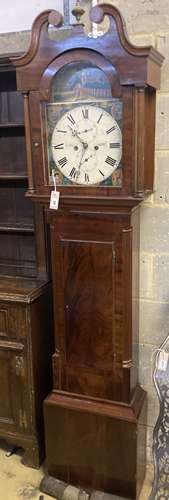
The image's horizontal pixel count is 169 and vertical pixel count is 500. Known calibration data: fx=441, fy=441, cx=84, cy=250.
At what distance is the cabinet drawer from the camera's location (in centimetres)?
183

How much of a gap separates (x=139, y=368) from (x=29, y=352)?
48 centimetres

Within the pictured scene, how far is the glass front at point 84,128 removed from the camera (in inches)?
56.3

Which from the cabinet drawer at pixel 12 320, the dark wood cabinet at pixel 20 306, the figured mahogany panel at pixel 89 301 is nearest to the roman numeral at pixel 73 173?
the figured mahogany panel at pixel 89 301

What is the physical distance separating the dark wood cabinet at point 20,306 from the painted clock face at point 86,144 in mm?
395

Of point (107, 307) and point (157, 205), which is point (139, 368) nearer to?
point (107, 307)

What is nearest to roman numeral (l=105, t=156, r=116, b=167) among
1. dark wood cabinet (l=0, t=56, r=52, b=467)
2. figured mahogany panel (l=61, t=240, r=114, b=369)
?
figured mahogany panel (l=61, t=240, r=114, b=369)

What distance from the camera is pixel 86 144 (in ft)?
4.88

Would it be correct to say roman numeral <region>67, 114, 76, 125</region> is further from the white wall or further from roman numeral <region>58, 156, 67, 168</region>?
the white wall

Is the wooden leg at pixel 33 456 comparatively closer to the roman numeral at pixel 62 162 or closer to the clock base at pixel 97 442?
the clock base at pixel 97 442

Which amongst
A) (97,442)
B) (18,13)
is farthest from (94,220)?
(18,13)

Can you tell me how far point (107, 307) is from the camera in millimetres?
1623

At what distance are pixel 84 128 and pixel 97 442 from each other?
3.96 ft

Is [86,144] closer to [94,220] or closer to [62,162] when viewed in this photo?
[62,162]

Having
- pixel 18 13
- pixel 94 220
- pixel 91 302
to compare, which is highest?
pixel 18 13
